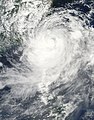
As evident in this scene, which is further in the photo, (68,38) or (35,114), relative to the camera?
(68,38)

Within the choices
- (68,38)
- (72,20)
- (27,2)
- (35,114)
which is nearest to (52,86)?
(35,114)

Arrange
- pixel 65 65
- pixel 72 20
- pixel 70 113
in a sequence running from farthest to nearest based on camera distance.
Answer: pixel 72 20 < pixel 65 65 < pixel 70 113

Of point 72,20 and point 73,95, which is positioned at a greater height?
point 72,20

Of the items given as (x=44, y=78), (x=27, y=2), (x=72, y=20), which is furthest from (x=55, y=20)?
(x=44, y=78)

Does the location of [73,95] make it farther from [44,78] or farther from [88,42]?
[88,42]

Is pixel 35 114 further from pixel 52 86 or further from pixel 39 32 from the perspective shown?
pixel 39 32

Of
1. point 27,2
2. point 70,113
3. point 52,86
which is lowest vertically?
point 70,113

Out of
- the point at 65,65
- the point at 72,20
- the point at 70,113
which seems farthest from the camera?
the point at 72,20
